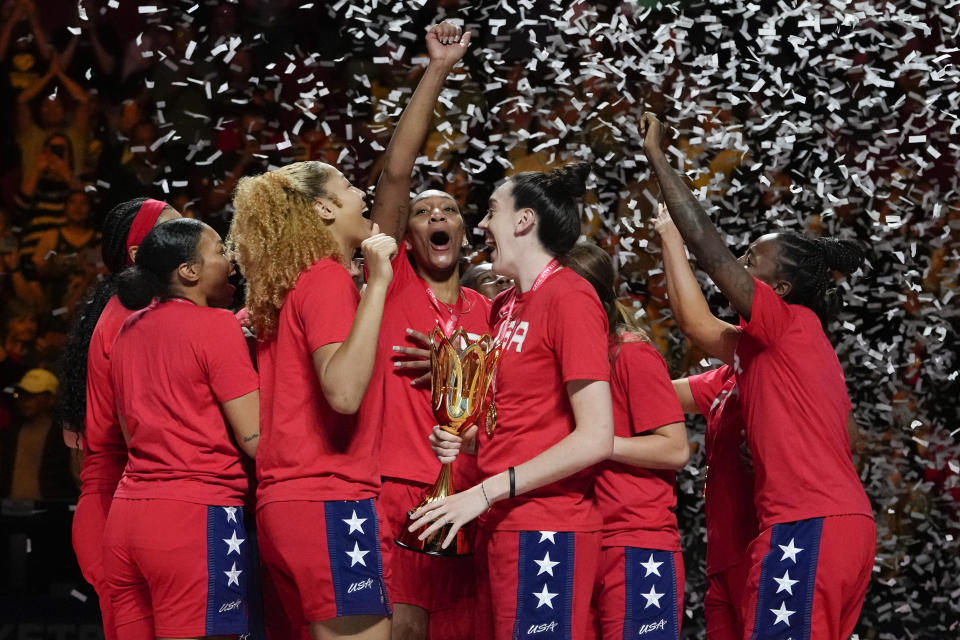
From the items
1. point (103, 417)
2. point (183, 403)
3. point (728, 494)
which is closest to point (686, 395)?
point (728, 494)

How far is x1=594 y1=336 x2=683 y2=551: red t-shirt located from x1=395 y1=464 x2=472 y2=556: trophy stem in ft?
1.81

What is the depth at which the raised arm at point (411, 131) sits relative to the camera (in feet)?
11.1

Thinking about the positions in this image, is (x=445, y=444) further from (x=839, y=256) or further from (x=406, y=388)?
(x=839, y=256)

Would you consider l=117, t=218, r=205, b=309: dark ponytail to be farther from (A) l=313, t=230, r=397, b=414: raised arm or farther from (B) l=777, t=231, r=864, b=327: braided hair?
(B) l=777, t=231, r=864, b=327: braided hair

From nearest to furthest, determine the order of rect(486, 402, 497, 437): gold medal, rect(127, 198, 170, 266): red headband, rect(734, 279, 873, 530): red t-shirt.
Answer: rect(486, 402, 497, 437): gold medal
rect(734, 279, 873, 530): red t-shirt
rect(127, 198, 170, 266): red headband

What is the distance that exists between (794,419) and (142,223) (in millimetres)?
2322

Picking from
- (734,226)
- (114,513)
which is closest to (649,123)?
(114,513)

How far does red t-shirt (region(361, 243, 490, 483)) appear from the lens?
11.1 feet

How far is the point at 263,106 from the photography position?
6.13 metres

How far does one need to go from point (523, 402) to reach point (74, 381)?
1.86 meters

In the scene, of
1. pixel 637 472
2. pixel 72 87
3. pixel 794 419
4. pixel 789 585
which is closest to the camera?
pixel 789 585

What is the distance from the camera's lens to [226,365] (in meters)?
2.98

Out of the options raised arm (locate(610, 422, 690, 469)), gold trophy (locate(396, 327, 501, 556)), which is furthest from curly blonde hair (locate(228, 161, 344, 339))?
raised arm (locate(610, 422, 690, 469))

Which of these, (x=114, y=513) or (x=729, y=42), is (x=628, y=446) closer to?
(x=114, y=513)
